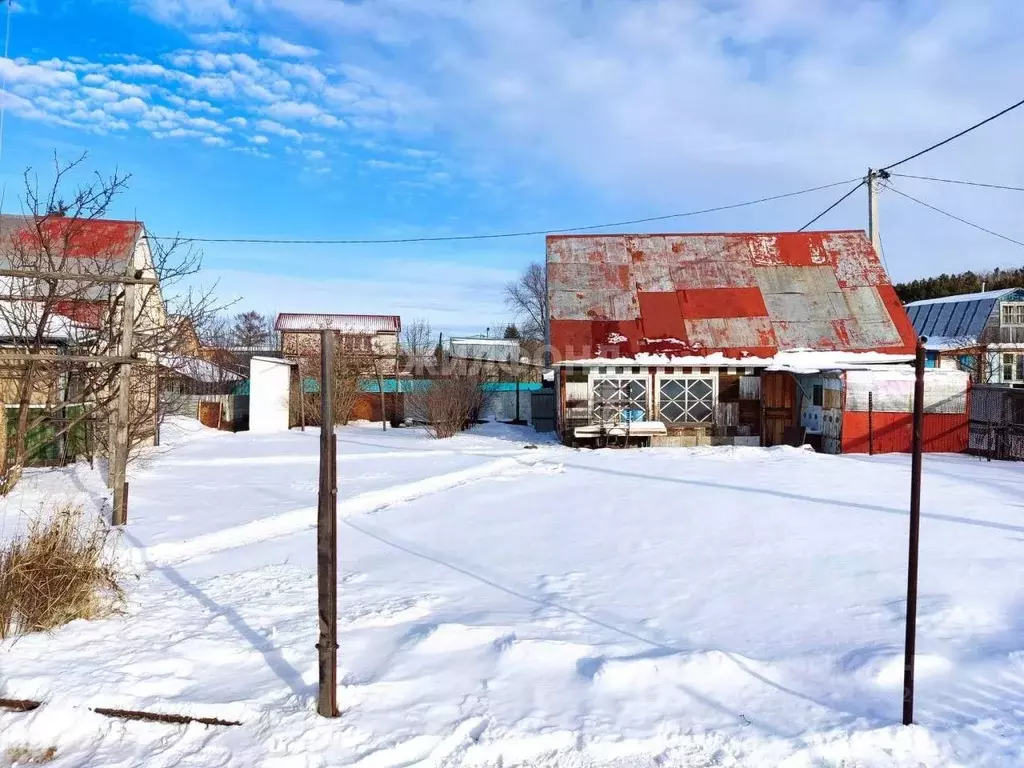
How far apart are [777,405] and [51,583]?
16895mm

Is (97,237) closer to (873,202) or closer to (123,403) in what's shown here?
(123,403)

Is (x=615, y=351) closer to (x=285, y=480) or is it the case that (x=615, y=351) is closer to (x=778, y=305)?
(x=778, y=305)

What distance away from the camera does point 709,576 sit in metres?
6.56

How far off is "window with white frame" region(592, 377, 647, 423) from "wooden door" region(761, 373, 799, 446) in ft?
10.2

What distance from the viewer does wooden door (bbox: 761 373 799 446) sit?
18.5 meters

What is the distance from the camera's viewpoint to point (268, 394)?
960 inches

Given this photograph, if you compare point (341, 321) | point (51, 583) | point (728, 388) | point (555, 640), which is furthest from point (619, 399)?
point (341, 321)

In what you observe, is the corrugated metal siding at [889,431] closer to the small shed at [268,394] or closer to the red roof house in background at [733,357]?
the red roof house in background at [733,357]

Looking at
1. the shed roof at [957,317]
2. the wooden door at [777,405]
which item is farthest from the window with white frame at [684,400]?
the shed roof at [957,317]

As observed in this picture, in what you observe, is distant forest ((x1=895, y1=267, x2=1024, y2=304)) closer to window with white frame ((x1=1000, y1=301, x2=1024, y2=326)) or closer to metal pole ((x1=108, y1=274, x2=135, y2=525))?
window with white frame ((x1=1000, y1=301, x2=1024, y2=326))

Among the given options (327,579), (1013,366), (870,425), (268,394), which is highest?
(1013,366)

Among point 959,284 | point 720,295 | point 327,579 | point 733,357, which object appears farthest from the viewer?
point 959,284

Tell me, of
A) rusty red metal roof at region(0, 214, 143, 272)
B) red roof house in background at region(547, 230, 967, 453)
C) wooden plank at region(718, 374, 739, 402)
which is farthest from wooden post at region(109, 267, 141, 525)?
wooden plank at region(718, 374, 739, 402)

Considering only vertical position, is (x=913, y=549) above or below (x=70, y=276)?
below
